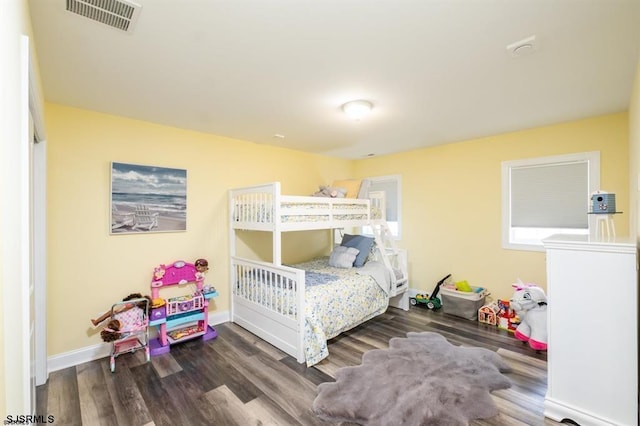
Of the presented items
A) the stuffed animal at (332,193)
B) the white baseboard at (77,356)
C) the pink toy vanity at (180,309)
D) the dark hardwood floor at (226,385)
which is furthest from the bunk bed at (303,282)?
the white baseboard at (77,356)

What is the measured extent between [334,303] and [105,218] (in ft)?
8.00

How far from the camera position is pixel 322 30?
1.60 metres

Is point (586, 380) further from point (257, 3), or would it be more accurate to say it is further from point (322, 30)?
point (257, 3)

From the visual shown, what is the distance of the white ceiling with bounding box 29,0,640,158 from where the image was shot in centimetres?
147

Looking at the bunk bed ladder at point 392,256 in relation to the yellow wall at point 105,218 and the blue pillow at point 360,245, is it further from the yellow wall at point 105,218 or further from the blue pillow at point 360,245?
the yellow wall at point 105,218

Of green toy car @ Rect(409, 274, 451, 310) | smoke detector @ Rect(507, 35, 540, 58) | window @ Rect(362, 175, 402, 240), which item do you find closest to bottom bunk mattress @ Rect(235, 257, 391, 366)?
green toy car @ Rect(409, 274, 451, 310)

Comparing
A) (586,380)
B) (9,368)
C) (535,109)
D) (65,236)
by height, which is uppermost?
(535,109)

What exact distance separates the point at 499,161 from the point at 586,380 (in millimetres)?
2640

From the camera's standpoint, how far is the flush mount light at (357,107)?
8.43 feet

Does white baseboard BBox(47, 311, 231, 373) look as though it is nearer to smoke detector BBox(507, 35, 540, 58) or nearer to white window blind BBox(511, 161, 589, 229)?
smoke detector BBox(507, 35, 540, 58)

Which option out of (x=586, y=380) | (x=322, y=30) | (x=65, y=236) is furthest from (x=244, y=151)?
(x=586, y=380)

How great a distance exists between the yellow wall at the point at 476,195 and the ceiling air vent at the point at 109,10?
12.9ft

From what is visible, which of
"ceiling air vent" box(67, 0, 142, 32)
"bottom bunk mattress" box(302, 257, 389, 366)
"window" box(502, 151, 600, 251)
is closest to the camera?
"ceiling air vent" box(67, 0, 142, 32)

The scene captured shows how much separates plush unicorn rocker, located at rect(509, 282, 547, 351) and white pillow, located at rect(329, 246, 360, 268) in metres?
1.89
